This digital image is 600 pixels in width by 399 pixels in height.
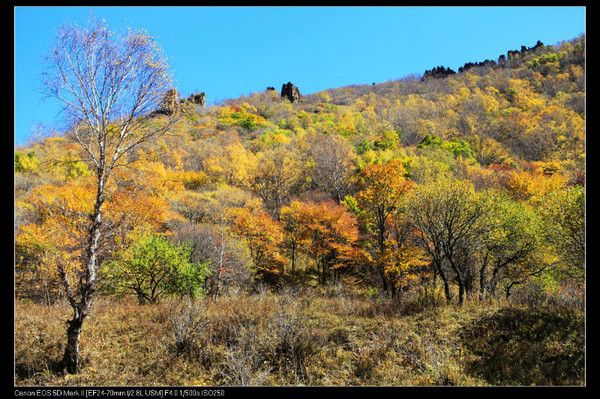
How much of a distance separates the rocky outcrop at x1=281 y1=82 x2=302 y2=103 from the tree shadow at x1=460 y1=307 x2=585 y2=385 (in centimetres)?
13331

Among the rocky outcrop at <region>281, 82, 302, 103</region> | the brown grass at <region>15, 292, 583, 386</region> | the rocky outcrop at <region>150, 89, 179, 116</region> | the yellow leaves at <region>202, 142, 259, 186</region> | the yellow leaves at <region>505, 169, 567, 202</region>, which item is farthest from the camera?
the rocky outcrop at <region>281, 82, 302, 103</region>

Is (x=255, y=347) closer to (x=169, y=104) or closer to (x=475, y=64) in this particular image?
(x=169, y=104)

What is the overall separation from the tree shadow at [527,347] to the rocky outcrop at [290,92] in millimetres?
133311

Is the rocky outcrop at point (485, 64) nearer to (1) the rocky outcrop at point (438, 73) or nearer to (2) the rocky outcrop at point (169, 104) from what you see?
(1) the rocky outcrop at point (438, 73)

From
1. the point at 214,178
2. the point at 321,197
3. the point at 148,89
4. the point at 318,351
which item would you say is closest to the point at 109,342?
the point at 318,351

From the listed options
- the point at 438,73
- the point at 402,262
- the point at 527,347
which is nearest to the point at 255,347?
the point at 527,347

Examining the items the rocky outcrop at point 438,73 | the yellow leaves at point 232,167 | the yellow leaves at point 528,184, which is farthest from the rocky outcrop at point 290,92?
the yellow leaves at point 528,184

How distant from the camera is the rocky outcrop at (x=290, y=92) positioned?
140375 millimetres

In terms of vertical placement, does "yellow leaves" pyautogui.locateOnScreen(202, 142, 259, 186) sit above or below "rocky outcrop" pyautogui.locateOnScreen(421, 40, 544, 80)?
below

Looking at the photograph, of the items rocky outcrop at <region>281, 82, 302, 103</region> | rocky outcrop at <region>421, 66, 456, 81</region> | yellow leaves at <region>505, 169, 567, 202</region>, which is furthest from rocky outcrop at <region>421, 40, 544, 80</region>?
yellow leaves at <region>505, 169, 567, 202</region>

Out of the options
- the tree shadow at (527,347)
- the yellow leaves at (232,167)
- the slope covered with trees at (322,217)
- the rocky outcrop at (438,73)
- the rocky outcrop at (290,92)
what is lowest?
the tree shadow at (527,347)

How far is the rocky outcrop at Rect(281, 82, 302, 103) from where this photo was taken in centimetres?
14038

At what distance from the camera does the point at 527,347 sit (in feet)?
36.1

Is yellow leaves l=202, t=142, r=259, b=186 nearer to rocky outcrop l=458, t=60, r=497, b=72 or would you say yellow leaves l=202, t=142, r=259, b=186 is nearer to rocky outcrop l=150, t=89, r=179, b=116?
rocky outcrop l=150, t=89, r=179, b=116
